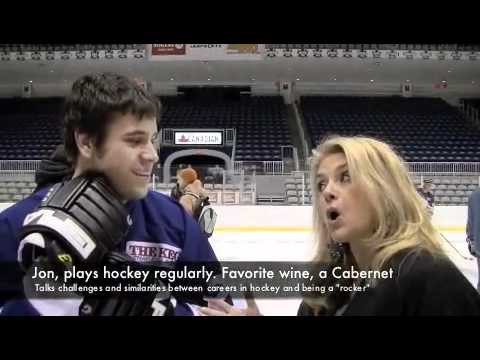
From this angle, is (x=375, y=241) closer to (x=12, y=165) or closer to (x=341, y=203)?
(x=341, y=203)

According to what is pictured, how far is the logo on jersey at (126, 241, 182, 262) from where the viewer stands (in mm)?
1420

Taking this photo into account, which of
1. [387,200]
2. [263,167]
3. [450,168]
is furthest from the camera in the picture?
[263,167]

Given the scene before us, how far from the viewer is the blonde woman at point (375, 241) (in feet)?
2.75

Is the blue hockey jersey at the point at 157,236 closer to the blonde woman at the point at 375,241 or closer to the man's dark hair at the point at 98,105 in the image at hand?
the man's dark hair at the point at 98,105

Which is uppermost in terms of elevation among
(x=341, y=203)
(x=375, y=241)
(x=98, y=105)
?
(x=98, y=105)

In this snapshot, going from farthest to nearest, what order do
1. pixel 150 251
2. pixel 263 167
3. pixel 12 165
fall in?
pixel 263 167, pixel 12 165, pixel 150 251

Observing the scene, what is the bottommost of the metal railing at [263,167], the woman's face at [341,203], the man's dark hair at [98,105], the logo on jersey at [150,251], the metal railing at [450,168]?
the logo on jersey at [150,251]

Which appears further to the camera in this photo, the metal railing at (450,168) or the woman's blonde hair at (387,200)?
the metal railing at (450,168)

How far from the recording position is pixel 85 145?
1348 millimetres

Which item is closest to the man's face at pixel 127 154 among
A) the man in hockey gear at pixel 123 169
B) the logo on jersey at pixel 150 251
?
the man in hockey gear at pixel 123 169

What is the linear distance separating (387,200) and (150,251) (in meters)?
0.80

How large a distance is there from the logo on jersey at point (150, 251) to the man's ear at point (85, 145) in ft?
1.03

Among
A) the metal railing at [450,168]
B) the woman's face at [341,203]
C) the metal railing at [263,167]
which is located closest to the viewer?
the woman's face at [341,203]

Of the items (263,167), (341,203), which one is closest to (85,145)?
(341,203)
